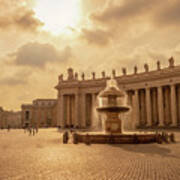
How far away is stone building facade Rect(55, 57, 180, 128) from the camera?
54.8m

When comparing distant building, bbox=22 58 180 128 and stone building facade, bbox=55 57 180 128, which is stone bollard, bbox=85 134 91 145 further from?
distant building, bbox=22 58 180 128

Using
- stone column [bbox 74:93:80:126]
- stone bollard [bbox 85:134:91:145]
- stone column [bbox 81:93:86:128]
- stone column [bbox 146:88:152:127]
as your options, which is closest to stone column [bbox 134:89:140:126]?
stone column [bbox 146:88:152:127]

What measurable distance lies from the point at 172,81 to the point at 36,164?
47.6m

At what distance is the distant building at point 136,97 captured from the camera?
54750 mm

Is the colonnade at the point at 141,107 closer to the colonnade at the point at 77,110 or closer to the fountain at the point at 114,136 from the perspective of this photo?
the colonnade at the point at 77,110

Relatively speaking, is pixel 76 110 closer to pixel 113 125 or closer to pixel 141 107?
pixel 141 107

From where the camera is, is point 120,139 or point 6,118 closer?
point 120,139

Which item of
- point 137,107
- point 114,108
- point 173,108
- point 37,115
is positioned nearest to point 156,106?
point 137,107

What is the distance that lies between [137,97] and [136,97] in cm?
29

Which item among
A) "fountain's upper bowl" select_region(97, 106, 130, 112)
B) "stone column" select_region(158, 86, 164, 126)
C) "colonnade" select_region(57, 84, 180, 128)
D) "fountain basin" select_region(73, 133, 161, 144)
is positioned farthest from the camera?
"colonnade" select_region(57, 84, 180, 128)

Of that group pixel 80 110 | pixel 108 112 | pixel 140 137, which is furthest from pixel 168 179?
pixel 80 110

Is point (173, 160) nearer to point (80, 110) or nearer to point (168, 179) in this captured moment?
point (168, 179)

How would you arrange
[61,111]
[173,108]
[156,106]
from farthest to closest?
[61,111]
[156,106]
[173,108]

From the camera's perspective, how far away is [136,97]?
199ft
